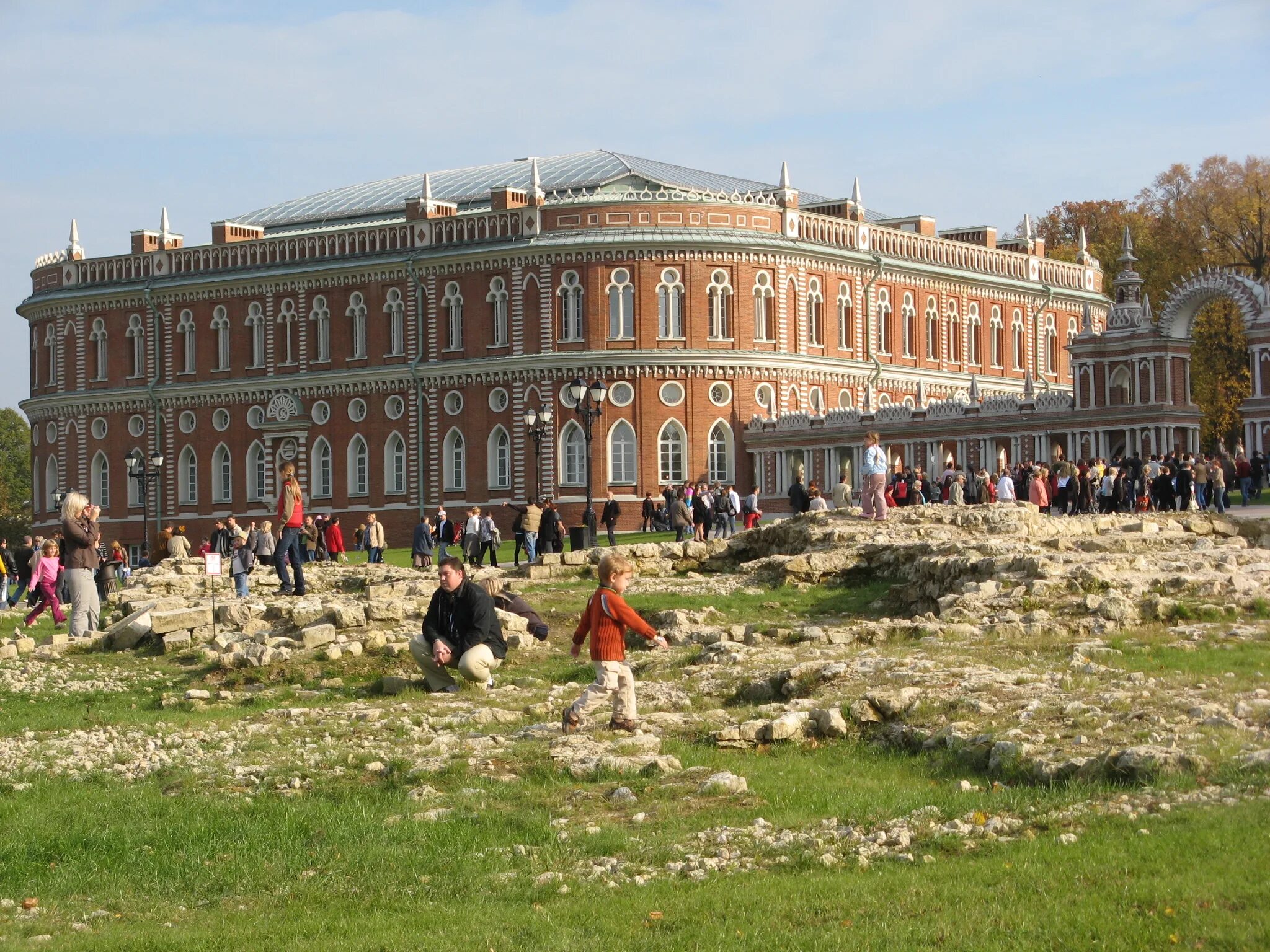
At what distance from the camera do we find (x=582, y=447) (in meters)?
67.0

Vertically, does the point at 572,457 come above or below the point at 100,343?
below

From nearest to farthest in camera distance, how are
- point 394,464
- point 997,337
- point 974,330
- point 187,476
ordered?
point 394,464 → point 187,476 → point 974,330 → point 997,337

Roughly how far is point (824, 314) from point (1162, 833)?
198 ft

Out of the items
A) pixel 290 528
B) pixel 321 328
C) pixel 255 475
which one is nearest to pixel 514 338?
pixel 321 328

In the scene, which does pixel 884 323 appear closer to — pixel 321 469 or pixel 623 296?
pixel 623 296

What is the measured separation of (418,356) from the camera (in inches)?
2810

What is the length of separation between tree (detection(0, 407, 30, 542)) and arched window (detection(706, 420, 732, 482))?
61.9 meters

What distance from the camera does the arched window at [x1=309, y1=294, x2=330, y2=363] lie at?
2931 inches

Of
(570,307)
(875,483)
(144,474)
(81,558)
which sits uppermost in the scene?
(570,307)

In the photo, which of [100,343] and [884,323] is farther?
[100,343]

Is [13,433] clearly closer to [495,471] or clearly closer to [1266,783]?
[495,471]

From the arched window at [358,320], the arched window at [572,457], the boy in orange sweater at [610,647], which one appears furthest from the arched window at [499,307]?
the boy in orange sweater at [610,647]

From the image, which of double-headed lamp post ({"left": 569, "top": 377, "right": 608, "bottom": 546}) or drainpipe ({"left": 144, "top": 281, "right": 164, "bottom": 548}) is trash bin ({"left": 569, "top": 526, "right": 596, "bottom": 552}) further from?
drainpipe ({"left": 144, "top": 281, "right": 164, "bottom": 548})

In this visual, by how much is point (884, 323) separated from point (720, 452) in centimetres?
1141
